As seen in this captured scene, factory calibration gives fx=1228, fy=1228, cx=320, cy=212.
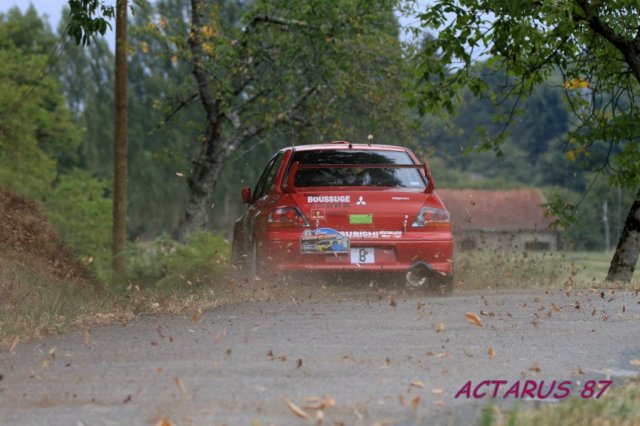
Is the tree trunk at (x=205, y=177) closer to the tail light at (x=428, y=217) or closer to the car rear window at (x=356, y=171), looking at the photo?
the car rear window at (x=356, y=171)

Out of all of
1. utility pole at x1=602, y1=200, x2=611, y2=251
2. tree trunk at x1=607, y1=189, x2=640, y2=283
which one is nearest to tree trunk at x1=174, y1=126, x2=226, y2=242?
tree trunk at x1=607, y1=189, x2=640, y2=283

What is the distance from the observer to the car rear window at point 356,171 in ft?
46.7

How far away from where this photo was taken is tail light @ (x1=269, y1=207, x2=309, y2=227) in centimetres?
1375

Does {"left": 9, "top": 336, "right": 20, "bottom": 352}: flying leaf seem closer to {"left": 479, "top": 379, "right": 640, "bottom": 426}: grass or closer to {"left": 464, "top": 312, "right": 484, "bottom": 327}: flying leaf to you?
{"left": 464, "top": 312, "right": 484, "bottom": 327}: flying leaf

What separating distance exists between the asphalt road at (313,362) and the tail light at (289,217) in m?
2.07

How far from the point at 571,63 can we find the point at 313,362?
40.9 feet

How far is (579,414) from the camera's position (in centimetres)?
596

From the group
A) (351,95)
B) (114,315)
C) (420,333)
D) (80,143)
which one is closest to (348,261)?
(114,315)

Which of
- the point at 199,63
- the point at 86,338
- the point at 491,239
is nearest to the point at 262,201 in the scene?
the point at 86,338

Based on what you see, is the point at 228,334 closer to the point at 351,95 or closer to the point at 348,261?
the point at 348,261

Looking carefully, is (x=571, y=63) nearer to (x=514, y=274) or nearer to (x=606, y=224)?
(x=514, y=274)

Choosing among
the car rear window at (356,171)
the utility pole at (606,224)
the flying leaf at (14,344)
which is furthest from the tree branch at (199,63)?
the utility pole at (606,224)

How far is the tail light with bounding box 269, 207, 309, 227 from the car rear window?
1.59 feet

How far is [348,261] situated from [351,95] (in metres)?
20.3
